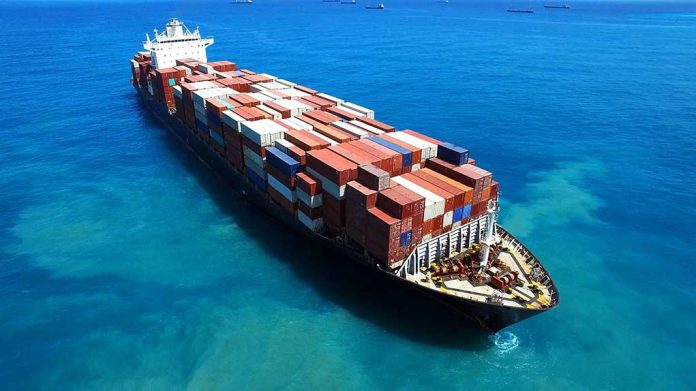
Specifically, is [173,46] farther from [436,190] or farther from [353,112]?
[436,190]

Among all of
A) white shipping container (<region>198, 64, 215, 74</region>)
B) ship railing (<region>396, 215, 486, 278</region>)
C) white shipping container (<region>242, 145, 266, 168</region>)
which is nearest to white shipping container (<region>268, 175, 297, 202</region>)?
white shipping container (<region>242, 145, 266, 168</region>)

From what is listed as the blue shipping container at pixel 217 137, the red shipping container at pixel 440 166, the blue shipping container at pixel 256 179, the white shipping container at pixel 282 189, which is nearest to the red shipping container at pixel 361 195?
the white shipping container at pixel 282 189

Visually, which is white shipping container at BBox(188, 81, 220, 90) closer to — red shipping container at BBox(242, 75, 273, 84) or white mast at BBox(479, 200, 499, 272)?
red shipping container at BBox(242, 75, 273, 84)

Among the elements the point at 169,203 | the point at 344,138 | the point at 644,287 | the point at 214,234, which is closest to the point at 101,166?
the point at 169,203

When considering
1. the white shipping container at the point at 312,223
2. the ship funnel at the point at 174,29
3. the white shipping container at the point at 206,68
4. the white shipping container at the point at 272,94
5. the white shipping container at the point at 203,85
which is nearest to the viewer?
the white shipping container at the point at 312,223

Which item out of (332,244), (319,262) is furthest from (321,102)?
(332,244)

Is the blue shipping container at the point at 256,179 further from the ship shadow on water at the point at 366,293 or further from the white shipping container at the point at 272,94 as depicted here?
the white shipping container at the point at 272,94

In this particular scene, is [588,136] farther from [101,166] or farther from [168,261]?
[101,166]
